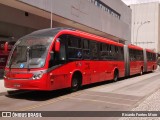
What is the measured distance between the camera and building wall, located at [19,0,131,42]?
27.2m

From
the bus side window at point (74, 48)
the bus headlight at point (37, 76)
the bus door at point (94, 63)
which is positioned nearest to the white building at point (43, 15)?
the bus door at point (94, 63)

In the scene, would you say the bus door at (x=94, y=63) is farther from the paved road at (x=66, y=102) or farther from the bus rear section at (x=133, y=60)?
the bus rear section at (x=133, y=60)

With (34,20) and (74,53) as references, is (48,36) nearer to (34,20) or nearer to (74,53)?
(74,53)

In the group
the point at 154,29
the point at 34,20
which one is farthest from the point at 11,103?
the point at 154,29

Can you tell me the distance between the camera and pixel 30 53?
12609 mm

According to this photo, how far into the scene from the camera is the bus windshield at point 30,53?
12.4 metres

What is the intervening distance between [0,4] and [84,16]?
44.8 ft

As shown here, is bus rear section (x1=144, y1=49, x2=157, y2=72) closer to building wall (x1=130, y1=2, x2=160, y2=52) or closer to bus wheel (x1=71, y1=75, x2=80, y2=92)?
bus wheel (x1=71, y1=75, x2=80, y2=92)

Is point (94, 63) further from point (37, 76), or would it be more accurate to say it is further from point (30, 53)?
point (37, 76)

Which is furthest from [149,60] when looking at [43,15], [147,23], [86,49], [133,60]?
[147,23]

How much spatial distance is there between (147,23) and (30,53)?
100474 mm

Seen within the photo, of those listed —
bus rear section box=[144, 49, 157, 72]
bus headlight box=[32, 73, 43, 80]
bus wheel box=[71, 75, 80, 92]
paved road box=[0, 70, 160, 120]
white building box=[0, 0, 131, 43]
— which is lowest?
paved road box=[0, 70, 160, 120]

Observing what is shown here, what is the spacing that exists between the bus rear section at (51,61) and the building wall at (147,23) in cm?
9375

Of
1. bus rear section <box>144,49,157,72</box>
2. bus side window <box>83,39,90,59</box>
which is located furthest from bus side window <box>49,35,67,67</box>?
bus rear section <box>144,49,157,72</box>
